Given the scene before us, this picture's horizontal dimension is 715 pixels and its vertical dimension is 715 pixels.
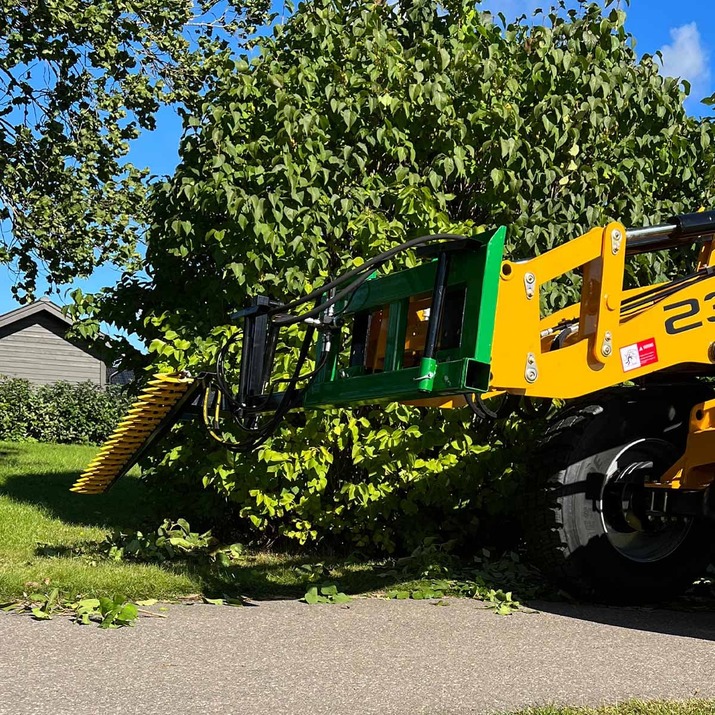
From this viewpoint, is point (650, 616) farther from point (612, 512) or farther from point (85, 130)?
point (85, 130)

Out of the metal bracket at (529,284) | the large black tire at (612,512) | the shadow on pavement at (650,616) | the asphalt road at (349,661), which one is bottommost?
the asphalt road at (349,661)

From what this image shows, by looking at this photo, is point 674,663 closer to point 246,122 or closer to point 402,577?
point 402,577

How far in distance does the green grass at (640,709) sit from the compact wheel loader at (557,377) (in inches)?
50.6

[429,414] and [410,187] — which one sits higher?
[410,187]

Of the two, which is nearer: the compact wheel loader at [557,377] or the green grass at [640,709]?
the green grass at [640,709]

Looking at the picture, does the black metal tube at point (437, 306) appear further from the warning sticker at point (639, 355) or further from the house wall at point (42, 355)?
the house wall at point (42, 355)

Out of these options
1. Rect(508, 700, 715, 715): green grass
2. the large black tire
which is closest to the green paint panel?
Rect(508, 700, 715, 715): green grass

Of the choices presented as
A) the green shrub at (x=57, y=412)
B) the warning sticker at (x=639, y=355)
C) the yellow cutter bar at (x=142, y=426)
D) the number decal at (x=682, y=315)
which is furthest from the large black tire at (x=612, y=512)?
the green shrub at (x=57, y=412)

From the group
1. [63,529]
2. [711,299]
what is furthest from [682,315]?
[63,529]

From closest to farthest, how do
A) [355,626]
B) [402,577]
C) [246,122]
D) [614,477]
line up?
[355,626]
[614,477]
[402,577]
[246,122]

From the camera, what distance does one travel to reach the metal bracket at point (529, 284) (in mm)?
4551

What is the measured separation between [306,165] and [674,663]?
13.6ft

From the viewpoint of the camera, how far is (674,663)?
4.66 m

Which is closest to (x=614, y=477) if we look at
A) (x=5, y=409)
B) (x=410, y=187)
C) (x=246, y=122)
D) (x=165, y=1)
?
(x=410, y=187)
